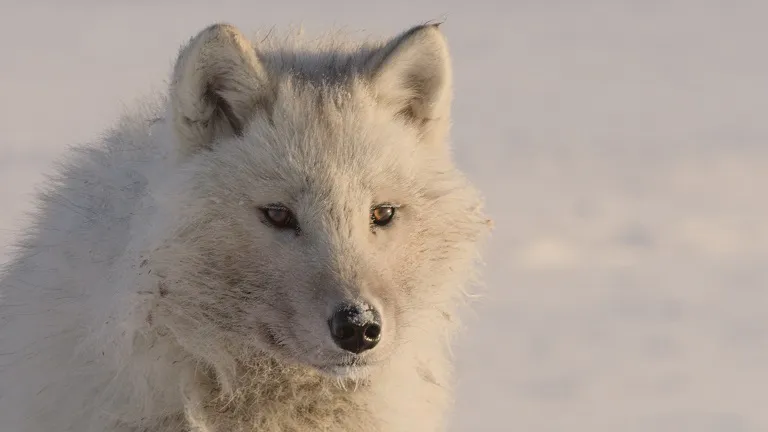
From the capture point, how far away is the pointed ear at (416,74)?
6.68m

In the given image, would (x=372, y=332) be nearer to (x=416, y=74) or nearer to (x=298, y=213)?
(x=298, y=213)

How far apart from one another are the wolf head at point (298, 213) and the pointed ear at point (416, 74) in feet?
0.04

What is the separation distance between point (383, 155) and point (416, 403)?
130 centimetres

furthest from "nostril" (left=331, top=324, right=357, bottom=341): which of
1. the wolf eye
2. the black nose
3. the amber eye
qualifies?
the amber eye

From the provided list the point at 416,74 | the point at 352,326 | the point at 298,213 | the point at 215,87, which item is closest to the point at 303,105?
the point at 215,87

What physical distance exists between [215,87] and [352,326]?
139 centimetres

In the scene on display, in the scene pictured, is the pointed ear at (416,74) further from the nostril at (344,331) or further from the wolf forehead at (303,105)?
the nostril at (344,331)

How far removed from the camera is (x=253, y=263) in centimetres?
624

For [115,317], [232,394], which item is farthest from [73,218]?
[232,394]

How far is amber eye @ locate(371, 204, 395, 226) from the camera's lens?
6.47m

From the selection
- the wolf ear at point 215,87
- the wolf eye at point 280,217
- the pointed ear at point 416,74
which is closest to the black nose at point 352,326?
the wolf eye at point 280,217

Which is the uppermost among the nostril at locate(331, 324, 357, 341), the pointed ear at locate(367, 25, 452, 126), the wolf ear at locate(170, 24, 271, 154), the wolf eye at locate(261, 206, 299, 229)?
the pointed ear at locate(367, 25, 452, 126)

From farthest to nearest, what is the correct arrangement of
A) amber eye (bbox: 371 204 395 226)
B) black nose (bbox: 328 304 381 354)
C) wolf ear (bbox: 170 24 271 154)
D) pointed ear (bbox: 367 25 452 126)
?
pointed ear (bbox: 367 25 452 126) < amber eye (bbox: 371 204 395 226) < wolf ear (bbox: 170 24 271 154) < black nose (bbox: 328 304 381 354)

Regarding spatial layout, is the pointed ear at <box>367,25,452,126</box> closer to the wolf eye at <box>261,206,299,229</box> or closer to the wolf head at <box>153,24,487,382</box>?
the wolf head at <box>153,24,487,382</box>
